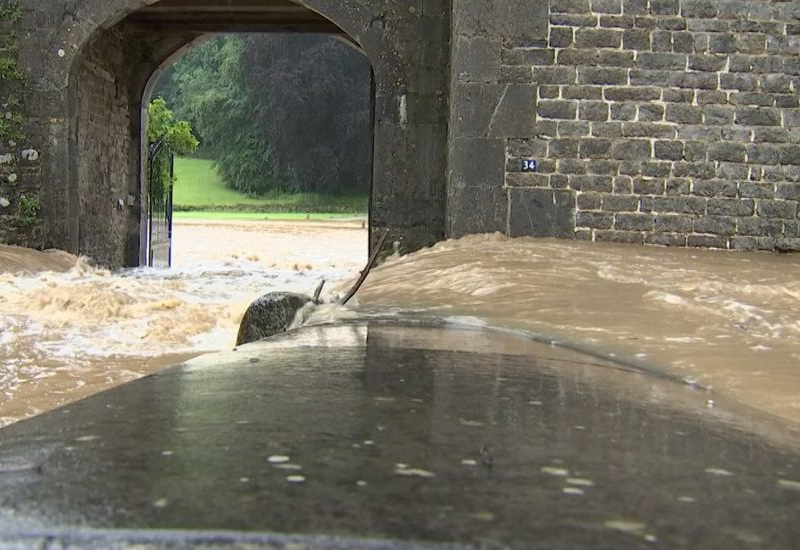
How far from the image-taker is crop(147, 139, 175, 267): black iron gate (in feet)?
39.7

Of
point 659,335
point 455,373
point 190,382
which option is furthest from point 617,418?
point 659,335

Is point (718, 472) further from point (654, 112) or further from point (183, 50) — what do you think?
point (183, 50)

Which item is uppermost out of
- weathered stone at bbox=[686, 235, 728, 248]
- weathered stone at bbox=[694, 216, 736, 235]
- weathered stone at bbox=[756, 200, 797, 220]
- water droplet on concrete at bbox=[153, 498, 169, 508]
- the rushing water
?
weathered stone at bbox=[756, 200, 797, 220]

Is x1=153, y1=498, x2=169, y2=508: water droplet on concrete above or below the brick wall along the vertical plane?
below

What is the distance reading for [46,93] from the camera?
A: 29.1ft

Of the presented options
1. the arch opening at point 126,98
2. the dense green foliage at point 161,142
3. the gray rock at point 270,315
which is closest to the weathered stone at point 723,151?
Result: the arch opening at point 126,98

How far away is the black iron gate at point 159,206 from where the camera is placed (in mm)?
12094

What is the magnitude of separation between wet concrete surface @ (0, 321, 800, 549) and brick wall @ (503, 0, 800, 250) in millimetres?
5405

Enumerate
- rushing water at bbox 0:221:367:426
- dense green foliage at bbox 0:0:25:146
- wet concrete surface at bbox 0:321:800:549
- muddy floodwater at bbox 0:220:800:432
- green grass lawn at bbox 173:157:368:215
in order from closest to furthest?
wet concrete surface at bbox 0:321:800:549 → muddy floodwater at bbox 0:220:800:432 → rushing water at bbox 0:221:367:426 → dense green foliage at bbox 0:0:25:146 → green grass lawn at bbox 173:157:368:215

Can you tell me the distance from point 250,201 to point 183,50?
84.0 feet

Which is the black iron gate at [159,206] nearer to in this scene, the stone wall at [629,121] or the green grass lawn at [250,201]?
the stone wall at [629,121]

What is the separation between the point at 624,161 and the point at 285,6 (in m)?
4.64

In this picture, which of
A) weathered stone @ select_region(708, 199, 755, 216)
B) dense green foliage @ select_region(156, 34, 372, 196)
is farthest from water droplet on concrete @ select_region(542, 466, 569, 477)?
dense green foliage @ select_region(156, 34, 372, 196)

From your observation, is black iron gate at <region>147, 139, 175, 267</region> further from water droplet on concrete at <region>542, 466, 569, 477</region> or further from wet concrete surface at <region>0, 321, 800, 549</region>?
water droplet on concrete at <region>542, 466, 569, 477</region>
